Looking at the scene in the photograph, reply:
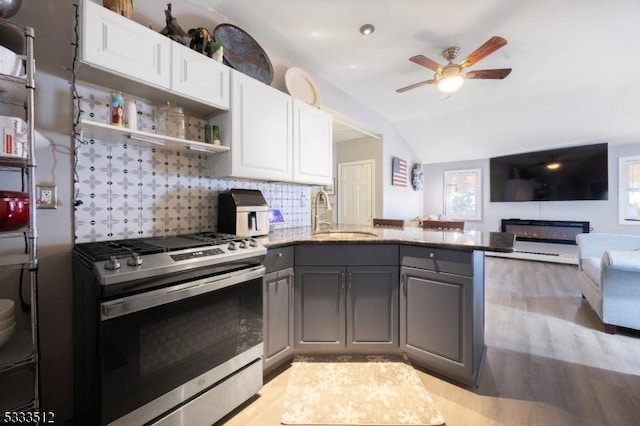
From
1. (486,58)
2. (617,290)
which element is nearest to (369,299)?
(617,290)

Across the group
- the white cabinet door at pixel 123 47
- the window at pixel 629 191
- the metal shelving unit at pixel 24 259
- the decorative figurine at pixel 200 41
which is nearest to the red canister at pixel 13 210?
the metal shelving unit at pixel 24 259

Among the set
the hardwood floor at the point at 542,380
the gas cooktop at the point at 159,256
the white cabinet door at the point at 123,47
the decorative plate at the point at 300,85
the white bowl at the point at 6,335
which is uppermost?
the decorative plate at the point at 300,85

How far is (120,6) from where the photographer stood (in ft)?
4.60

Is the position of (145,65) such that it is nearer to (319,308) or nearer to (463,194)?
(319,308)

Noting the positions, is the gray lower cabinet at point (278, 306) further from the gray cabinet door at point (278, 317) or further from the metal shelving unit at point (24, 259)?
the metal shelving unit at point (24, 259)

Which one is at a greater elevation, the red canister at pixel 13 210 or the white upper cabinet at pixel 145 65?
the white upper cabinet at pixel 145 65

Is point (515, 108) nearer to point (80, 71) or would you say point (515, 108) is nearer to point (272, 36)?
point (272, 36)

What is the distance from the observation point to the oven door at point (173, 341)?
1076mm

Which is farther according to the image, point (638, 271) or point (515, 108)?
point (515, 108)

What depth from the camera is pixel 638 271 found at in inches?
87.7

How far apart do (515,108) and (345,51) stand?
3462mm

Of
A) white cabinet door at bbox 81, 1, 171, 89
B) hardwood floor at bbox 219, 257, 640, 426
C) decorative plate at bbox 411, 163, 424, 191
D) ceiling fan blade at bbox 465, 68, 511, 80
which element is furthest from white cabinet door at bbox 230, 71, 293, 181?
decorative plate at bbox 411, 163, 424, 191

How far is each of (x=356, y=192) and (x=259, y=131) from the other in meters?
3.24

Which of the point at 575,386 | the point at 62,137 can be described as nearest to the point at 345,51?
the point at 62,137
